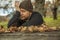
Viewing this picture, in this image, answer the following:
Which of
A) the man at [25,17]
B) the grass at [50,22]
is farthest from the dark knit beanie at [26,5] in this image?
the grass at [50,22]

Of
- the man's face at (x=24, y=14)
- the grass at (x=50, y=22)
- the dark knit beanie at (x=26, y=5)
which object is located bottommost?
the grass at (x=50, y=22)

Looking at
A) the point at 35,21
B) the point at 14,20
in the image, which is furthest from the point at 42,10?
the point at 14,20

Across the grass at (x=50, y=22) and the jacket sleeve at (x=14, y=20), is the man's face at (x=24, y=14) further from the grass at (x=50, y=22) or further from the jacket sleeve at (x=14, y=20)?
the grass at (x=50, y=22)

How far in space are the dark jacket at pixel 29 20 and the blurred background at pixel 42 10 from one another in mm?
32

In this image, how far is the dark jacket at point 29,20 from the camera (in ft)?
5.46

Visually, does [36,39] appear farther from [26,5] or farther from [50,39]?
[26,5]

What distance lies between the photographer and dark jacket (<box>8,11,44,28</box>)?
1.66 meters

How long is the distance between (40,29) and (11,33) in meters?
0.26

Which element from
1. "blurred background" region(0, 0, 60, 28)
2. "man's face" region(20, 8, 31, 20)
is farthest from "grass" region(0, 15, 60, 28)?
"man's face" region(20, 8, 31, 20)

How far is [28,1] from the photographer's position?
1681 millimetres

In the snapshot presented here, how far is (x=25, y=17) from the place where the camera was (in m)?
1.68

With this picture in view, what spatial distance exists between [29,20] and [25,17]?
4cm

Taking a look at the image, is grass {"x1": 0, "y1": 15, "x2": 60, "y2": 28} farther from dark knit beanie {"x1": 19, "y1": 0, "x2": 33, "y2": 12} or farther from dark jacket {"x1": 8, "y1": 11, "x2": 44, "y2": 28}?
dark knit beanie {"x1": 19, "y1": 0, "x2": 33, "y2": 12}

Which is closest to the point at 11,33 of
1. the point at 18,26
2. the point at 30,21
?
the point at 18,26
